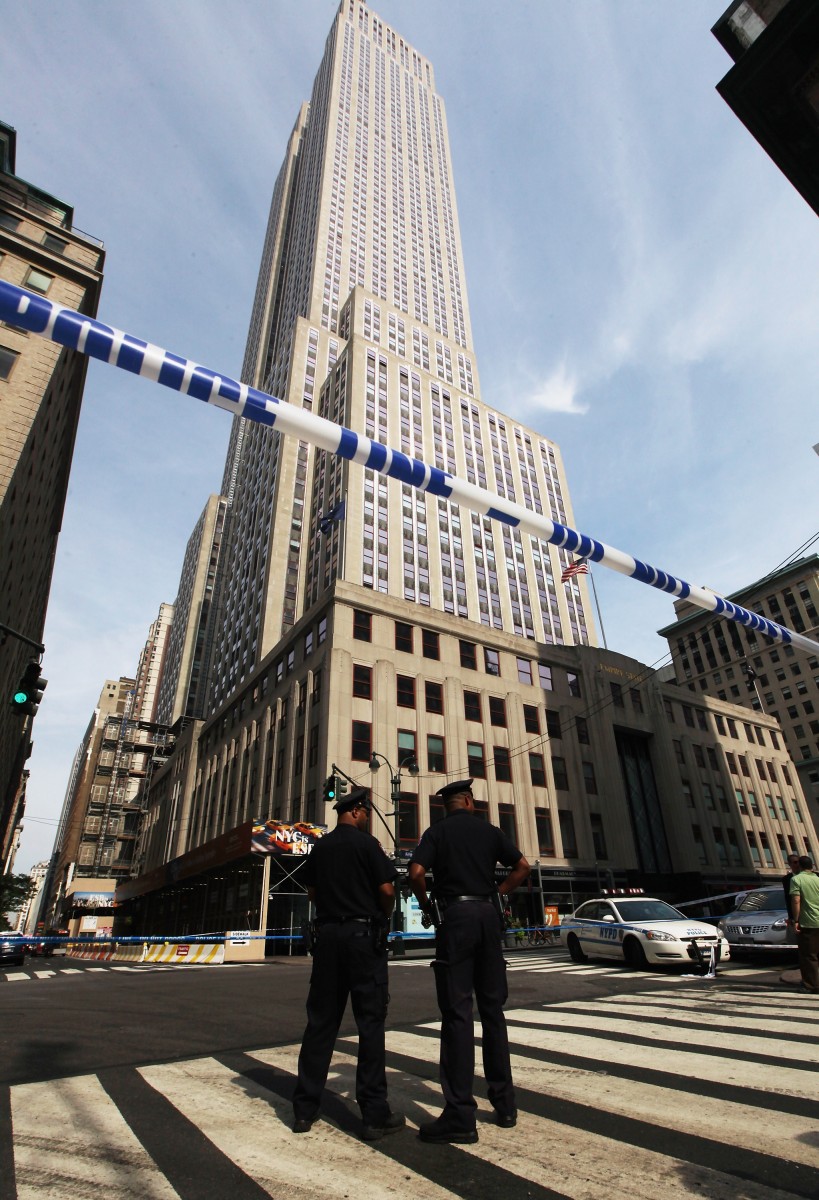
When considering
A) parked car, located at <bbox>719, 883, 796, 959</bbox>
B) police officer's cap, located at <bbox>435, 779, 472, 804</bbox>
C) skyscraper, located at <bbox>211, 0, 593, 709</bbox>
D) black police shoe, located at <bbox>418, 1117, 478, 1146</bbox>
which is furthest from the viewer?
skyscraper, located at <bbox>211, 0, 593, 709</bbox>

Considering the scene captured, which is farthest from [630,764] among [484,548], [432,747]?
[484,548]

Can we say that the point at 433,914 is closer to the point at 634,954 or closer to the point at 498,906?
the point at 498,906

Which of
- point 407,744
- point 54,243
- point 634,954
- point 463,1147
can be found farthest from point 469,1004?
point 54,243

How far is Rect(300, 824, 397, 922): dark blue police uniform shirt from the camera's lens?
13.3 ft

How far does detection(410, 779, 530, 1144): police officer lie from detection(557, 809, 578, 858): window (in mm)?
38381

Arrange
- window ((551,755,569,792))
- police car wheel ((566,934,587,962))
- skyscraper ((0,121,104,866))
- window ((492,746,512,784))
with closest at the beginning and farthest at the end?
police car wheel ((566,934,587,962)) < skyscraper ((0,121,104,866)) < window ((492,746,512,784)) < window ((551,755,569,792))

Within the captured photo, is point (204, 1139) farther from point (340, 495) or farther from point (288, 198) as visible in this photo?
point (288, 198)

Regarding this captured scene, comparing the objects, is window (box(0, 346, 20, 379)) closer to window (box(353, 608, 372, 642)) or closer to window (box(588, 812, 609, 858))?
window (box(353, 608, 372, 642))

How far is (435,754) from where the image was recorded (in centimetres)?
3697

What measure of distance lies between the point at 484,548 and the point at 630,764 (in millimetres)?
33438

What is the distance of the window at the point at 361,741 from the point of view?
34.4 meters

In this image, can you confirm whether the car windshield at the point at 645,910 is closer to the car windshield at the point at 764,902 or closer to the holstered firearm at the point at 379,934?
the car windshield at the point at 764,902

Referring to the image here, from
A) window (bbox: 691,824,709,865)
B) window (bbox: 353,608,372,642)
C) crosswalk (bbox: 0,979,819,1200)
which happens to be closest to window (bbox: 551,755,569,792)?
window (bbox: 691,824,709,865)

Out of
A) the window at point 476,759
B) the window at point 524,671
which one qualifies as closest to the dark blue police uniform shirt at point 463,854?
the window at point 476,759
